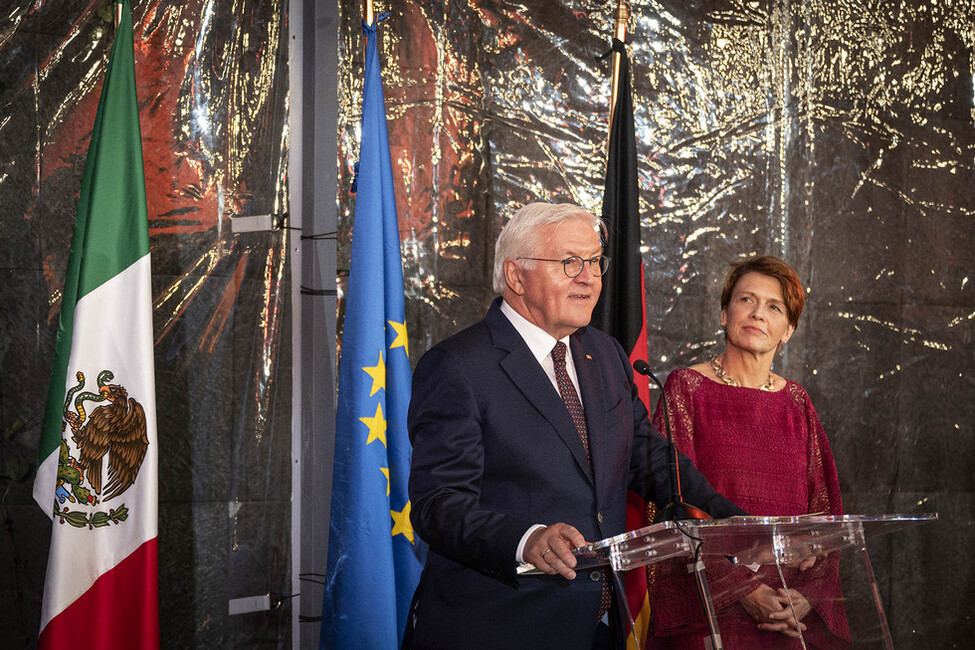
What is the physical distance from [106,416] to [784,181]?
278 cm

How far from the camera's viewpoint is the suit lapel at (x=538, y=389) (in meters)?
1.95

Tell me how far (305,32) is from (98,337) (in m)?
1.33

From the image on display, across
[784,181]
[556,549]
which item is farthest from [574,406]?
[784,181]

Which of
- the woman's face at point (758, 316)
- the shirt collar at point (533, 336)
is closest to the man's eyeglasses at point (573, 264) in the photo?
the shirt collar at point (533, 336)

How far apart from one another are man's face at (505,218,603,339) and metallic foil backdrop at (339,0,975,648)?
4.11 feet

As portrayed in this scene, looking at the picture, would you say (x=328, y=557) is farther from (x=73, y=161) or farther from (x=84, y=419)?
(x=73, y=161)

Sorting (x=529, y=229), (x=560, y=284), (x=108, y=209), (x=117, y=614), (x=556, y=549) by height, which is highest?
(x=108, y=209)

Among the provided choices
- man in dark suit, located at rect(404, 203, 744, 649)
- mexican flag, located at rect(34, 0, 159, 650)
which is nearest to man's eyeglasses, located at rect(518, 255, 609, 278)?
man in dark suit, located at rect(404, 203, 744, 649)

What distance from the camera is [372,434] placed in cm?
286

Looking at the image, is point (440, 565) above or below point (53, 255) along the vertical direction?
below

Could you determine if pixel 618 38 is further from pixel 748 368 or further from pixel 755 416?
pixel 755 416

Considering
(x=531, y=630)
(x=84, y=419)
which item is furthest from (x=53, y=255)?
(x=531, y=630)

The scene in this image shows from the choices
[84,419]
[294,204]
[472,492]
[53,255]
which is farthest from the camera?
[294,204]

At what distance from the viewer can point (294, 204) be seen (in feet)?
10.4
